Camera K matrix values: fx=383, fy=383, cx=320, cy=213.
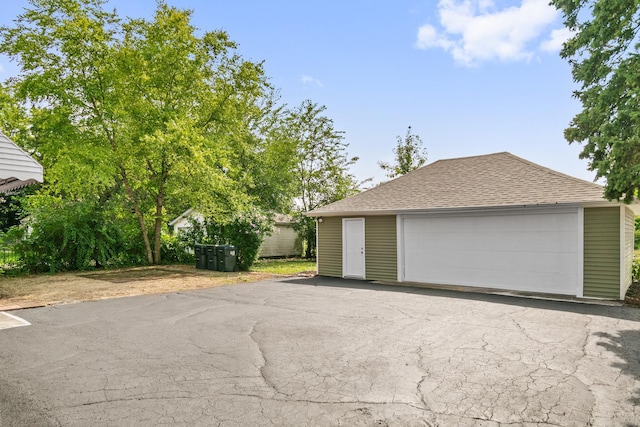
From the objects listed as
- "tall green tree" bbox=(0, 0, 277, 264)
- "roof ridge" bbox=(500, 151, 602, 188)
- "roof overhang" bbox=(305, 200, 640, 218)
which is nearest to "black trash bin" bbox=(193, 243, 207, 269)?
"tall green tree" bbox=(0, 0, 277, 264)

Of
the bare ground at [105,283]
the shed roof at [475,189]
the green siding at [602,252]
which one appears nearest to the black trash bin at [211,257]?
the bare ground at [105,283]

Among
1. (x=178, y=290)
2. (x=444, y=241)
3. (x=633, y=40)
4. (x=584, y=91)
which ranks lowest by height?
(x=178, y=290)

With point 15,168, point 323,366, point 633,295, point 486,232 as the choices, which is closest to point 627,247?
point 633,295

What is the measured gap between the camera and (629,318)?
6.98 meters

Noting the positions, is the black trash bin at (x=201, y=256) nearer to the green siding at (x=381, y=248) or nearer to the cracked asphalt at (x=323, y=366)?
the green siding at (x=381, y=248)

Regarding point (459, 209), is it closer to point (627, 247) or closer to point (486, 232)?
point (486, 232)

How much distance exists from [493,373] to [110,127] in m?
16.7

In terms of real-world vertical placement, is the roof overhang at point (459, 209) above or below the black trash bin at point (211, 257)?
above

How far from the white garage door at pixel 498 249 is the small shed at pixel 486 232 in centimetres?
2

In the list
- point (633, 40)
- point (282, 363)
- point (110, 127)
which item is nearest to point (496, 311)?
point (282, 363)

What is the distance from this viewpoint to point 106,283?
1191 centimetres

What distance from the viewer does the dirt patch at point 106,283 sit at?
31.2 ft

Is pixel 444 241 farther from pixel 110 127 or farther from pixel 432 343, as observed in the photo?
pixel 110 127

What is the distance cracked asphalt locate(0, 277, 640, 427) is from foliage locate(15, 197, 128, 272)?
8.15 m
